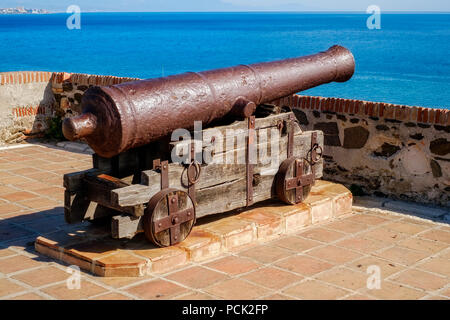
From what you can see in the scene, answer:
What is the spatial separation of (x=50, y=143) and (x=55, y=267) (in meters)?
5.24

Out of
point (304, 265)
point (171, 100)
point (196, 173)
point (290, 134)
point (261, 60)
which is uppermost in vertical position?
point (171, 100)

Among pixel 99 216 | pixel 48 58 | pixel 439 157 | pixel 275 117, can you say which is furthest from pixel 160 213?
pixel 48 58

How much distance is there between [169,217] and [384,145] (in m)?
3.00

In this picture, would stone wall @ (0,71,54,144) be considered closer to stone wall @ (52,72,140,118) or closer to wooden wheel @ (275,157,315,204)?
stone wall @ (52,72,140,118)

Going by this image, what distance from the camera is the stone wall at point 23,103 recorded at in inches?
364

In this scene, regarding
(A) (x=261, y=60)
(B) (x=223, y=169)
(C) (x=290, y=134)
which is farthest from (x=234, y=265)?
(A) (x=261, y=60)

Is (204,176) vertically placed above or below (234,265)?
above

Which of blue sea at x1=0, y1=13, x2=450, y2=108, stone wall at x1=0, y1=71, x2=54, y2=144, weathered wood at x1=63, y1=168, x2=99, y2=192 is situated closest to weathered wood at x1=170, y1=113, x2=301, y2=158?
weathered wood at x1=63, y1=168, x2=99, y2=192

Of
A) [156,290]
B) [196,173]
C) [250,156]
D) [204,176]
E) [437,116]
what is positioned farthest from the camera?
[437,116]

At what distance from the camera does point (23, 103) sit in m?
9.45

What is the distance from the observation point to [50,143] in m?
9.58

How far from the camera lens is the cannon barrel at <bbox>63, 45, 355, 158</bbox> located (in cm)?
448

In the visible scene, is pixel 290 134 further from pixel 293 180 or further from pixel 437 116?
pixel 437 116
